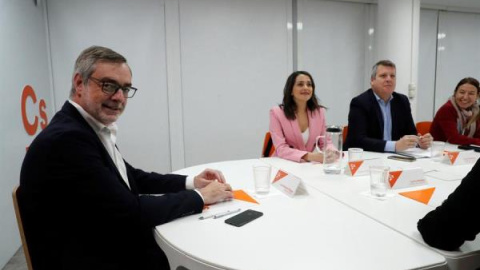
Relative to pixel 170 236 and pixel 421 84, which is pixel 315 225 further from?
pixel 421 84

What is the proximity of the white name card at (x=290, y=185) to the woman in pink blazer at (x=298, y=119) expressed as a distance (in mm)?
781

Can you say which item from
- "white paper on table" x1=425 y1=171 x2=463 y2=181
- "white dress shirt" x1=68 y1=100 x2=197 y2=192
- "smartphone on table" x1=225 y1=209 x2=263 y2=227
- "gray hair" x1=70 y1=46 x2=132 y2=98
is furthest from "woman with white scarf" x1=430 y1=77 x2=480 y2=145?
"gray hair" x1=70 y1=46 x2=132 y2=98

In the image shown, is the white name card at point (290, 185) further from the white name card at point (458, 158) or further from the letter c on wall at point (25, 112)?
the letter c on wall at point (25, 112)

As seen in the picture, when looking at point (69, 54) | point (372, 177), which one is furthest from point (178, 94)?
point (372, 177)

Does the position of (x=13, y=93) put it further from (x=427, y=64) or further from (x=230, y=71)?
(x=427, y=64)

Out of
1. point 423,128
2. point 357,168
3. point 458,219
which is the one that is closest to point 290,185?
point 357,168

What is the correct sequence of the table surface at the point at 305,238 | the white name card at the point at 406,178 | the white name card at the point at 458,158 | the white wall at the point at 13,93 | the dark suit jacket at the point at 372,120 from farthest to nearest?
the dark suit jacket at the point at 372,120
the white wall at the point at 13,93
the white name card at the point at 458,158
the white name card at the point at 406,178
the table surface at the point at 305,238

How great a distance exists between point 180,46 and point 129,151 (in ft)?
4.65

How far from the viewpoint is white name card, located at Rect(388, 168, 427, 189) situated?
1.44 m

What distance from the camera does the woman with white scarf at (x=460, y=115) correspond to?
2.93 m

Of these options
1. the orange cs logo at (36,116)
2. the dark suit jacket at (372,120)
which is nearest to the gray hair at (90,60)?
the orange cs logo at (36,116)

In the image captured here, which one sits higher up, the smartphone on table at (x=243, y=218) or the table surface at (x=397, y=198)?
the smartphone on table at (x=243, y=218)

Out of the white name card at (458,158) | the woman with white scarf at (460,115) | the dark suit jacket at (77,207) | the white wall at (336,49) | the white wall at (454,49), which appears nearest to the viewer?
the dark suit jacket at (77,207)

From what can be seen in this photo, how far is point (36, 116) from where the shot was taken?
2996 millimetres
